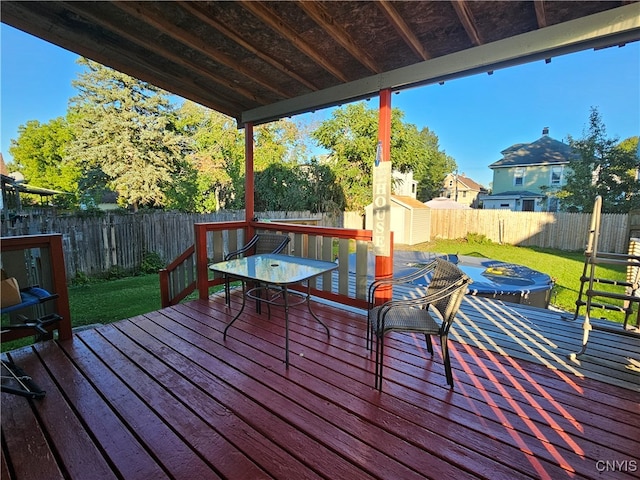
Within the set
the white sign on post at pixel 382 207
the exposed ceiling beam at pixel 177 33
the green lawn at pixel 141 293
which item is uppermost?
the exposed ceiling beam at pixel 177 33

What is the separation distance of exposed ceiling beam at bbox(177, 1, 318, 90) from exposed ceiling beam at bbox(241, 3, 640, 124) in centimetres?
36

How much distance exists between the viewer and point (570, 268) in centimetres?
834

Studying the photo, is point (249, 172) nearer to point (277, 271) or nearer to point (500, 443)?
point (277, 271)

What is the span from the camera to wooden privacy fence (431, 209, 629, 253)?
10.2m

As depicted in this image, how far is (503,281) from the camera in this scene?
535 cm

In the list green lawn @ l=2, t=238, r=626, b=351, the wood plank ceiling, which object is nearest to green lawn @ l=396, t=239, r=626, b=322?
green lawn @ l=2, t=238, r=626, b=351

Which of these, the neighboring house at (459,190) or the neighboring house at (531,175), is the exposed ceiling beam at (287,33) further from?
the neighboring house at (459,190)

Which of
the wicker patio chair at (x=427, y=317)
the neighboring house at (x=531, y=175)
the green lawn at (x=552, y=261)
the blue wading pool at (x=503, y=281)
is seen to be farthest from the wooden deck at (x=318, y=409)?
the neighboring house at (x=531, y=175)

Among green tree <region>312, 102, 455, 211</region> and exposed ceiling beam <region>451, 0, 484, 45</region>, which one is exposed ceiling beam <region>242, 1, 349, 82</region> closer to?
exposed ceiling beam <region>451, 0, 484, 45</region>

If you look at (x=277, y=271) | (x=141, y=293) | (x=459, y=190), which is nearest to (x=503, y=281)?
(x=277, y=271)

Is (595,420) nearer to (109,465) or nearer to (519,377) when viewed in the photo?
(519,377)

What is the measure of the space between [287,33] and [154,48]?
1.31m

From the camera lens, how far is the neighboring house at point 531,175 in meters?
17.3

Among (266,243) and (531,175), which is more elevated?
(531,175)
